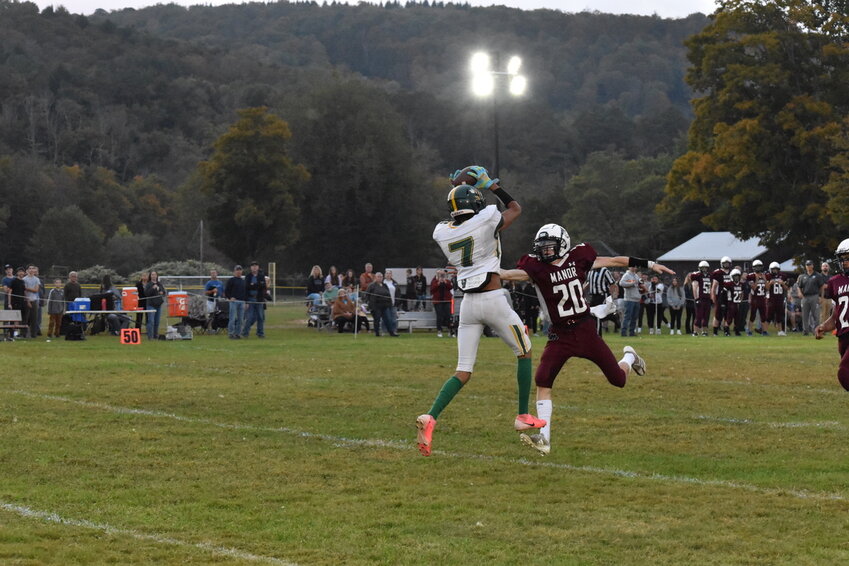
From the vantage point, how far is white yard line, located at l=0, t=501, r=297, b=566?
19.9 feet

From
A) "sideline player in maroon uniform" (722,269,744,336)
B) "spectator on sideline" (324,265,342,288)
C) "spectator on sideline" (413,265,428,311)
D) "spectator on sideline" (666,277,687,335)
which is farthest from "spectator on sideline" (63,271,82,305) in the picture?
"sideline player in maroon uniform" (722,269,744,336)

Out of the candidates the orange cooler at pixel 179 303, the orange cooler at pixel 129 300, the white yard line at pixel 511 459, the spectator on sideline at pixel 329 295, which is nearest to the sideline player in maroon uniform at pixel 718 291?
the spectator on sideline at pixel 329 295

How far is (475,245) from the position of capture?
31.1 ft

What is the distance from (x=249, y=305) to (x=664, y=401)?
621 inches

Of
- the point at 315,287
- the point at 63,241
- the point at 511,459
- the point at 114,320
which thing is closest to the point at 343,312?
the point at 315,287

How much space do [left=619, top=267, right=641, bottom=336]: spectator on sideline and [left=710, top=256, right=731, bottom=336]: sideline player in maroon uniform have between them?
2021mm

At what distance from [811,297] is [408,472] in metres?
22.3

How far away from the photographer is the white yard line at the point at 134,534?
19.9 feet

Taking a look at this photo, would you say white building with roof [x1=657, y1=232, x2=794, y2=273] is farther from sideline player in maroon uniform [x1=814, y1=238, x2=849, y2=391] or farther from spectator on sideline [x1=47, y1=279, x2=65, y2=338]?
sideline player in maroon uniform [x1=814, y1=238, x2=849, y2=391]

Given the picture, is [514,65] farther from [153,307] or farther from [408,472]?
[408,472]

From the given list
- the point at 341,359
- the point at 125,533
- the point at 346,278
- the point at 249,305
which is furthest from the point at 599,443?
the point at 346,278

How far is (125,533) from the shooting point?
21.7 feet

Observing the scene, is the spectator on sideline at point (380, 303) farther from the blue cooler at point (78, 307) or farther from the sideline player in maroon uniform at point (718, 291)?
the sideline player in maroon uniform at point (718, 291)

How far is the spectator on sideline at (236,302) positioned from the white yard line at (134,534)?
19683 millimetres
